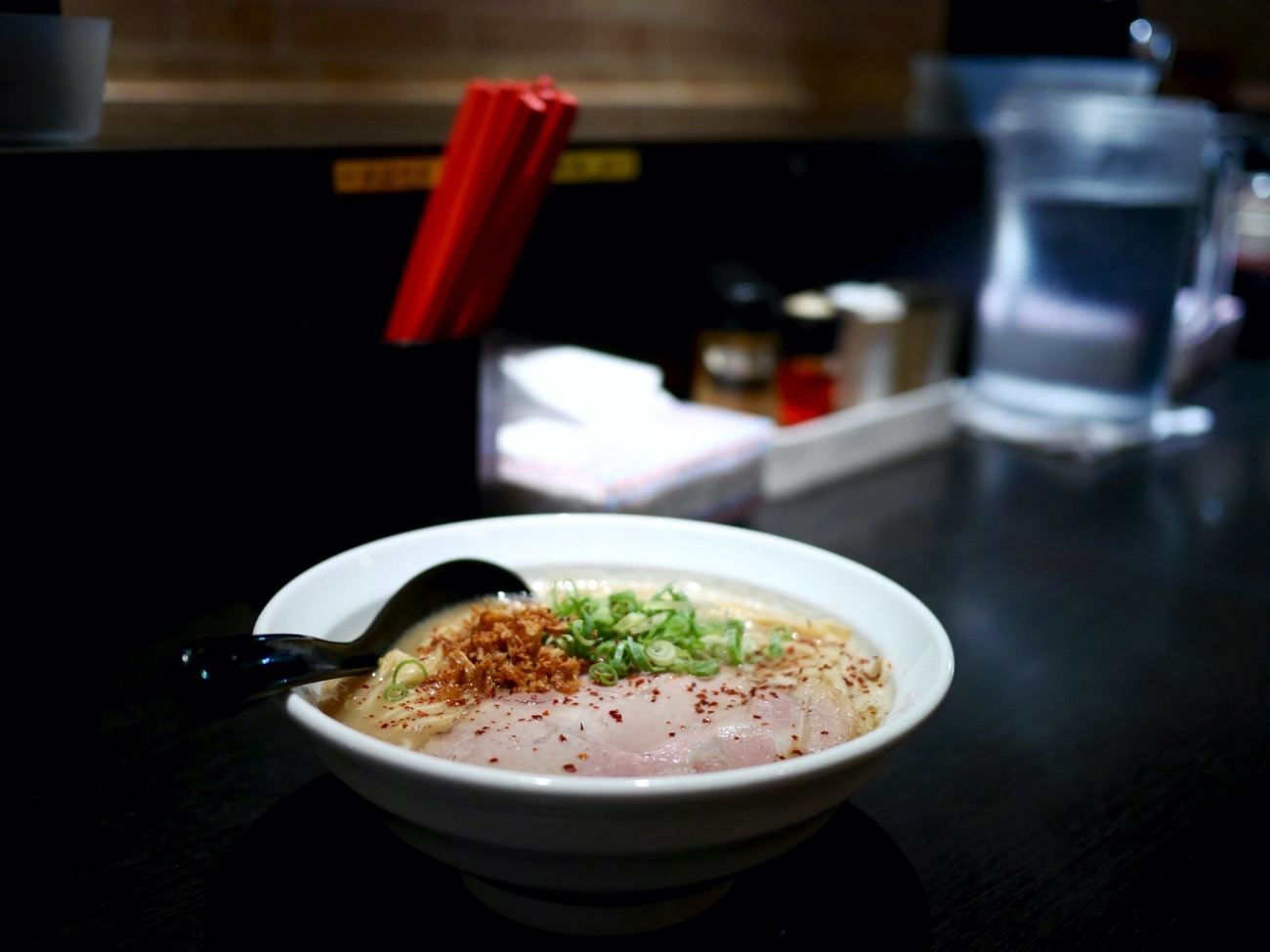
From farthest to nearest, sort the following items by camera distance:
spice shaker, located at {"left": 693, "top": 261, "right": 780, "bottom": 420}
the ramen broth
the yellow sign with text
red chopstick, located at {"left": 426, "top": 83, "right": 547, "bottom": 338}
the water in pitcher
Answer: the water in pitcher
spice shaker, located at {"left": 693, "top": 261, "right": 780, "bottom": 420}
the yellow sign with text
red chopstick, located at {"left": 426, "top": 83, "right": 547, "bottom": 338}
the ramen broth

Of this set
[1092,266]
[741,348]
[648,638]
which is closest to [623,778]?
[648,638]

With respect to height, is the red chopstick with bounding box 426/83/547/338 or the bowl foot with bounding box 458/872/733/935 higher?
the red chopstick with bounding box 426/83/547/338

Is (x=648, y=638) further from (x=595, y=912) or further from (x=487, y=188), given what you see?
(x=487, y=188)

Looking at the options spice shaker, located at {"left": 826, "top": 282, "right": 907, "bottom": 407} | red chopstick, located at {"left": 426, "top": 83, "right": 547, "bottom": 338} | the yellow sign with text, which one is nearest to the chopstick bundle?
red chopstick, located at {"left": 426, "top": 83, "right": 547, "bottom": 338}

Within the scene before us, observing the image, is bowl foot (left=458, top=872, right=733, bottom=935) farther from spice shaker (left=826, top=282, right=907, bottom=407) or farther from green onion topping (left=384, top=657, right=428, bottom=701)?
spice shaker (left=826, top=282, right=907, bottom=407)

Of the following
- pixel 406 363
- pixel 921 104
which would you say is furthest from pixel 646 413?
pixel 921 104

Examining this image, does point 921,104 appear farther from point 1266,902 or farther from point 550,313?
point 1266,902
